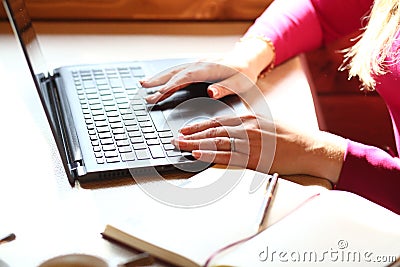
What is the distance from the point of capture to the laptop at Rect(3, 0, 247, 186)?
0.98 m

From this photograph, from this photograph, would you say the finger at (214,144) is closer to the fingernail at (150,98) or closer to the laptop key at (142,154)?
the laptop key at (142,154)

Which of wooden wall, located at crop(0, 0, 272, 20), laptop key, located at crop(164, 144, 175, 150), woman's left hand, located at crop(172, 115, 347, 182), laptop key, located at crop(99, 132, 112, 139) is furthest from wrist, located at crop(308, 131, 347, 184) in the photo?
wooden wall, located at crop(0, 0, 272, 20)

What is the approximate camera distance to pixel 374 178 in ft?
3.51

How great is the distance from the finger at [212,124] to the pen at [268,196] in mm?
135

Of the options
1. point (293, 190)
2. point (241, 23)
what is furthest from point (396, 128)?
point (241, 23)

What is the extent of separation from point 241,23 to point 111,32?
0.31m

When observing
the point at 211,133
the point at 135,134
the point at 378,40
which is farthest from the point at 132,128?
the point at 378,40

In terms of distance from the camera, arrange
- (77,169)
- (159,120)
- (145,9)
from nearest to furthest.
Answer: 1. (77,169)
2. (159,120)
3. (145,9)

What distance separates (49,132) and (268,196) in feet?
1.29

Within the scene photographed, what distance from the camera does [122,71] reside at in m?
1.27

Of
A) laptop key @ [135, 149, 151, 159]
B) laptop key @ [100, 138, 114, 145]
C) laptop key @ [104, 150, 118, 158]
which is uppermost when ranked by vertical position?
laptop key @ [100, 138, 114, 145]

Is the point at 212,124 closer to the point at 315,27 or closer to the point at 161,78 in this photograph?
the point at 161,78

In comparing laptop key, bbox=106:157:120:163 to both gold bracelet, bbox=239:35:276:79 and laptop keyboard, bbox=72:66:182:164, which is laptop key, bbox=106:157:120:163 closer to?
laptop keyboard, bbox=72:66:182:164

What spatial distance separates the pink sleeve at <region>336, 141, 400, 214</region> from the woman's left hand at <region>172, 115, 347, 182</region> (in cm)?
2
